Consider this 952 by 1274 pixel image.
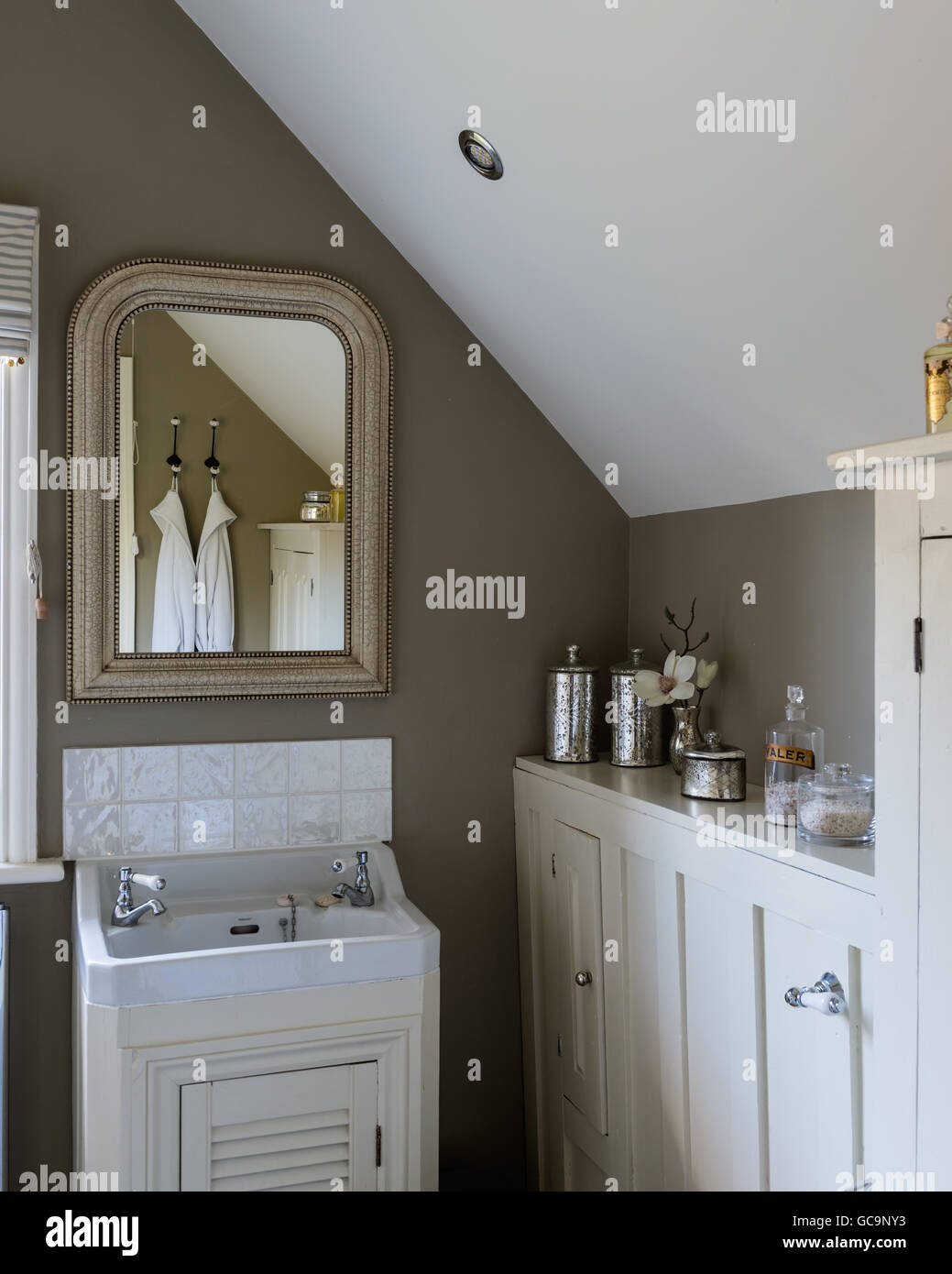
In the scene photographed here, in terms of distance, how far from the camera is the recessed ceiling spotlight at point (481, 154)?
68.5 inches

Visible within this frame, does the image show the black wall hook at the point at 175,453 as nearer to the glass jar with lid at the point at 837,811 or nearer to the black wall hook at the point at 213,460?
the black wall hook at the point at 213,460

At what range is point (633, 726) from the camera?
87.0 inches

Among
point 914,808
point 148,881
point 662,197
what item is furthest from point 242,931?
point 662,197

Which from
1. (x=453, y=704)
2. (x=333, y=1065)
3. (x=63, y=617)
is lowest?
(x=333, y=1065)

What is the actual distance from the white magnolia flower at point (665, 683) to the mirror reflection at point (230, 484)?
0.64 meters

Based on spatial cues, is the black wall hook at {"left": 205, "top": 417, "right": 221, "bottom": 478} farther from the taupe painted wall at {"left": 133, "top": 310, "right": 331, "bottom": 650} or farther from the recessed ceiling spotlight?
the recessed ceiling spotlight

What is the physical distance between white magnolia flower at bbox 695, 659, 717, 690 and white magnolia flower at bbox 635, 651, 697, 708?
0.06 feet

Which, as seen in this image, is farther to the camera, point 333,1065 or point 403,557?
point 403,557

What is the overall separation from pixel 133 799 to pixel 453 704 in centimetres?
70

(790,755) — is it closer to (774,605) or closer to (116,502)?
(774,605)

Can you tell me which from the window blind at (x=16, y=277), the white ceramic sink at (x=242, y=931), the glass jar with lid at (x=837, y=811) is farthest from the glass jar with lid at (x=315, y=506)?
the glass jar with lid at (x=837, y=811)
